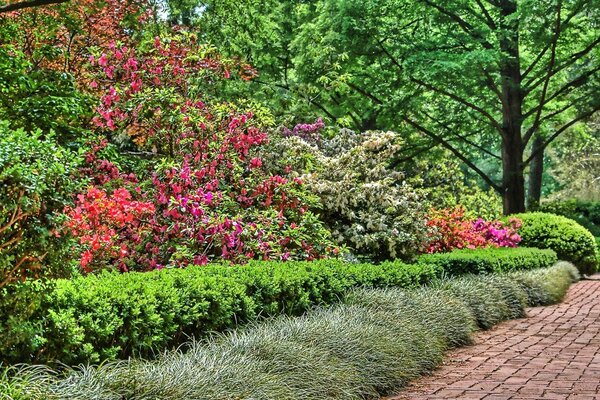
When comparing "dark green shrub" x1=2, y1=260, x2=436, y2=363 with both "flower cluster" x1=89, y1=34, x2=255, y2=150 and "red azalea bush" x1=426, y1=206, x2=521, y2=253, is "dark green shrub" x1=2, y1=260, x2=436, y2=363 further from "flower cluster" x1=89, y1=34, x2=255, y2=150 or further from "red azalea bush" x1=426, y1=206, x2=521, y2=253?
"red azalea bush" x1=426, y1=206, x2=521, y2=253

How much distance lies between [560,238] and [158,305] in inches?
566

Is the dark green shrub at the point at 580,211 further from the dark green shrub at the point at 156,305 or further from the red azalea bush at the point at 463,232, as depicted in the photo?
the dark green shrub at the point at 156,305

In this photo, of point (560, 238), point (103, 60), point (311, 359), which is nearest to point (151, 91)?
point (103, 60)

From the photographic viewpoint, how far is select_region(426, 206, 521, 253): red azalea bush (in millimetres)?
13547

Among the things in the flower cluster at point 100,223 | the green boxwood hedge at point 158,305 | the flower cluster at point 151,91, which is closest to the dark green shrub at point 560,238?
the flower cluster at point 151,91

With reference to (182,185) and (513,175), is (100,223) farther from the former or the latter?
(513,175)

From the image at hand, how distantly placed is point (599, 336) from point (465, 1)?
10201 mm

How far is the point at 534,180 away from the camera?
28.7m

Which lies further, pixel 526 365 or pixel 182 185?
pixel 182 185

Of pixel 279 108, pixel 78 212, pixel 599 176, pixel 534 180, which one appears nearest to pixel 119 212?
pixel 78 212

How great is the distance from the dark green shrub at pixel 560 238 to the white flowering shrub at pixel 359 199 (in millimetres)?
7521

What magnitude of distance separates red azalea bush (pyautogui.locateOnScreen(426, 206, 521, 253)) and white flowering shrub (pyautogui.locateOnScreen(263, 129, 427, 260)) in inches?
25.6

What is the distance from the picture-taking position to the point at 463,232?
1416 cm

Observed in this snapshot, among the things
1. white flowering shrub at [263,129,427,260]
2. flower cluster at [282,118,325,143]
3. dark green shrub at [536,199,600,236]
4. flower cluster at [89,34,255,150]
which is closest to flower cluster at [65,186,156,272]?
flower cluster at [89,34,255,150]
